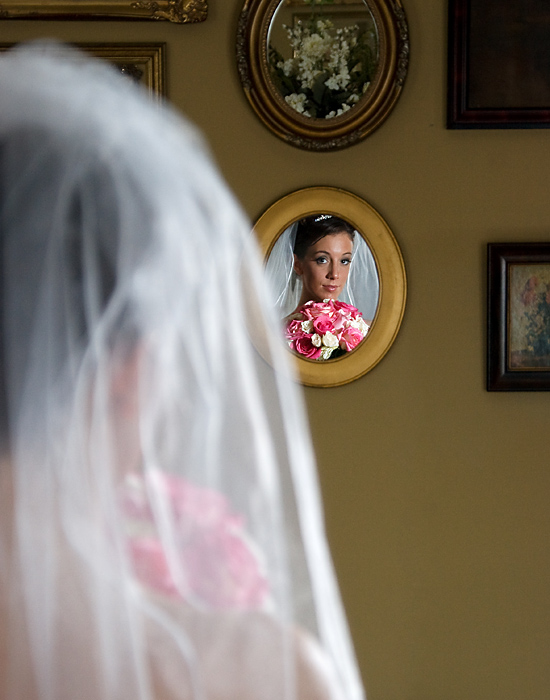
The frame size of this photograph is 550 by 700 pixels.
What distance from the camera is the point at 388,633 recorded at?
2143 mm

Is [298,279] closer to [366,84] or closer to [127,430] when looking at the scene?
[366,84]

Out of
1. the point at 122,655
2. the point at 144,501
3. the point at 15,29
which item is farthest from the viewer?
the point at 15,29

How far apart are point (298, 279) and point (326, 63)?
2.03 feet

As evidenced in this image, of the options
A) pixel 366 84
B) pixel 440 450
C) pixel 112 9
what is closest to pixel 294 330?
pixel 440 450

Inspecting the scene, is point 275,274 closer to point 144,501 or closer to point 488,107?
point 488,107

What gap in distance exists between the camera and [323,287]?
2143 mm

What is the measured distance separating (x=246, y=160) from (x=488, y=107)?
708 millimetres

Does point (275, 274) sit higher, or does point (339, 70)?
point (339, 70)

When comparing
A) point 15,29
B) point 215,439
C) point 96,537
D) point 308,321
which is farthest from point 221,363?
point 15,29

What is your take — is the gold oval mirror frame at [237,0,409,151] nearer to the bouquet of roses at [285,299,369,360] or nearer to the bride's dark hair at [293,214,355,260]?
the bride's dark hair at [293,214,355,260]

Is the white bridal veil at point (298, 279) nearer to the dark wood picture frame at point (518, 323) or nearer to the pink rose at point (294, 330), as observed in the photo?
the pink rose at point (294, 330)

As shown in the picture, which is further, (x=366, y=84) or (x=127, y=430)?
(x=366, y=84)

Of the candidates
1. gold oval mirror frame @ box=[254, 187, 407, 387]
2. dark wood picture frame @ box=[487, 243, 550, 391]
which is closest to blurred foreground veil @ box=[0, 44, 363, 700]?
gold oval mirror frame @ box=[254, 187, 407, 387]

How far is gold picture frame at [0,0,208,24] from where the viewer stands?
6.72 ft
